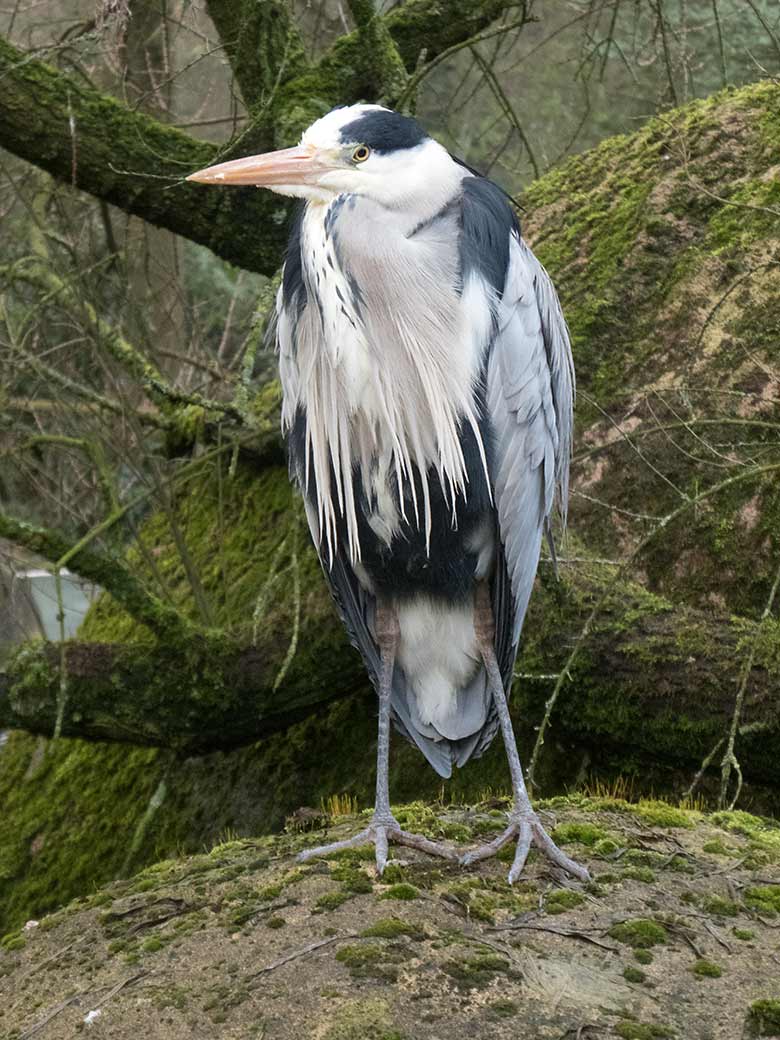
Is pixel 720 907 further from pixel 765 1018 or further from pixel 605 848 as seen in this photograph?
pixel 765 1018

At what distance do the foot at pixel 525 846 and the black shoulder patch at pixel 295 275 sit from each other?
1430 millimetres

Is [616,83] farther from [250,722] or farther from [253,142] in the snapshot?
[250,722]

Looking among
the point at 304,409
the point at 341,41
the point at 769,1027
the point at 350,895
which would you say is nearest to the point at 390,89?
the point at 341,41

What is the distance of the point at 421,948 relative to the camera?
8.69ft

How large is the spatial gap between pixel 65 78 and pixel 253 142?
70 cm

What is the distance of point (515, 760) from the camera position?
3.29 meters

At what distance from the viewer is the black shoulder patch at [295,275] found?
322 centimetres

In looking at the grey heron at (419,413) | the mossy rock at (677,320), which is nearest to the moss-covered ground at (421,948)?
the grey heron at (419,413)

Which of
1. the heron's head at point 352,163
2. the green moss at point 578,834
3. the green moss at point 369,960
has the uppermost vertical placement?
the heron's head at point 352,163

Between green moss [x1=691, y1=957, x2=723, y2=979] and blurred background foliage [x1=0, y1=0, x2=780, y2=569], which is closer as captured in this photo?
green moss [x1=691, y1=957, x2=723, y2=979]

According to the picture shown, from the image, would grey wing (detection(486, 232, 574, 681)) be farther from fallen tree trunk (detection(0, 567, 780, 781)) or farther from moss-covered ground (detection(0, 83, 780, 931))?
moss-covered ground (detection(0, 83, 780, 931))

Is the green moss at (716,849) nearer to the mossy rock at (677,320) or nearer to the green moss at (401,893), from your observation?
the green moss at (401,893)

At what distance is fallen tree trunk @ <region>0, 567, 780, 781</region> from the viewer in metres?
3.90

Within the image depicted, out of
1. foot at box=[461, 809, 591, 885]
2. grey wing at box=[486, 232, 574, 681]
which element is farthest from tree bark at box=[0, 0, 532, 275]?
foot at box=[461, 809, 591, 885]
